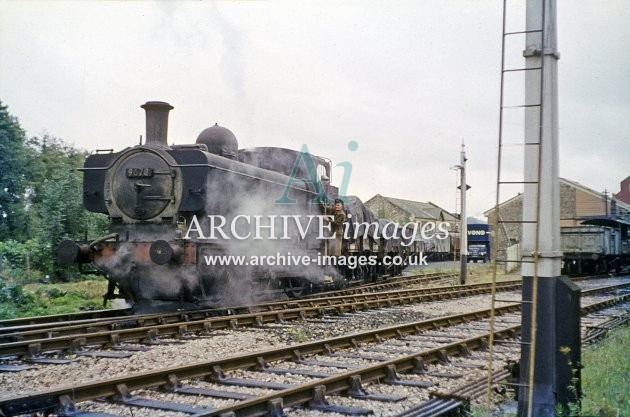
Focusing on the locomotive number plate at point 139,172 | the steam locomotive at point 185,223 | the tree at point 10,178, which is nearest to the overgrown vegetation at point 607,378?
the steam locomotive at point 185,223

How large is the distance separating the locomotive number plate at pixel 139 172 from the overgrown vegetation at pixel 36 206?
1.56 meters

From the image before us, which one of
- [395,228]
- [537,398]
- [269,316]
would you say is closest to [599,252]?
[395,228]

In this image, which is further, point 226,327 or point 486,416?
point 226,327

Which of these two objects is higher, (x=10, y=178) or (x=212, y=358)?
(x=10, y=178)

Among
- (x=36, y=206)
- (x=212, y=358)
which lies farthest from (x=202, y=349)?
(x=36, y=206)

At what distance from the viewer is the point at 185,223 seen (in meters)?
9.88

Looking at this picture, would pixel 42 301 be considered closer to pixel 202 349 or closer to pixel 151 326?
pixel 151 326

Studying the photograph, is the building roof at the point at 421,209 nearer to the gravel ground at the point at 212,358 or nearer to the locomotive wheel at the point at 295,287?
the locomotive wheel at the point at 295,287

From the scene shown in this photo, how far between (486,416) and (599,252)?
75.6 ft

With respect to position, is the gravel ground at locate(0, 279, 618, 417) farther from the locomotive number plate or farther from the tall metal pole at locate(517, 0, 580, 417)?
the locomotive number plate

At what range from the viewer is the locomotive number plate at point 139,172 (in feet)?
32.8

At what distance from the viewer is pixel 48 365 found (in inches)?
257

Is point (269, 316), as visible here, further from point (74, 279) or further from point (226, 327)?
point (74, 279)

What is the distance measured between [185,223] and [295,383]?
4.88 m
